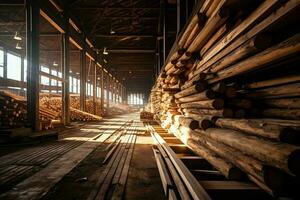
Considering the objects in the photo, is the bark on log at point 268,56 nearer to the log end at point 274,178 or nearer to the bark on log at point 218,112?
the bark on log at point 218,112

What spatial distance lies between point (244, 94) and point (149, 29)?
15960 mm

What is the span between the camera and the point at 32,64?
897cm

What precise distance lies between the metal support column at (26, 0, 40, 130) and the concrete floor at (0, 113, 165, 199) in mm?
2733

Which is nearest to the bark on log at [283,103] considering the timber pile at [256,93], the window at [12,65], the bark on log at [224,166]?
the timber pile at [256,93]

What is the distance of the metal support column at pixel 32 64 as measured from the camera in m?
8.88

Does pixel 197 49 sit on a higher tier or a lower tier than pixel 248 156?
higher

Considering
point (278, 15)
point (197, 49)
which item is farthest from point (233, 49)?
point (197, 49)

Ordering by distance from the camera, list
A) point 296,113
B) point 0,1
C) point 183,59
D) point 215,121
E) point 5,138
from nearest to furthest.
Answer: point 296,113, point 215,121, point 183,59, point 5,138, point 0,1

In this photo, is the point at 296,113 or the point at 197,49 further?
the point at 197,49

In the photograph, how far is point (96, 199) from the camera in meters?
3.13

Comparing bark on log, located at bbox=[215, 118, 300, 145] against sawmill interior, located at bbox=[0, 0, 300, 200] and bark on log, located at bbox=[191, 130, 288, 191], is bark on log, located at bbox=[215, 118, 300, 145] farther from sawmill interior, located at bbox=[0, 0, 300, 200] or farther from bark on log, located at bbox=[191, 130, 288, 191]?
bark on log, located at bbox=[191, 130, 288, 191]

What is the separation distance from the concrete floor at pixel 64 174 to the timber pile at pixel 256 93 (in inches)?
50.2

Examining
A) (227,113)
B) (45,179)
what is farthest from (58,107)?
(227,113)

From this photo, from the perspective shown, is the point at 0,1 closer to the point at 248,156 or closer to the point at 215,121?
the point at 215,121
